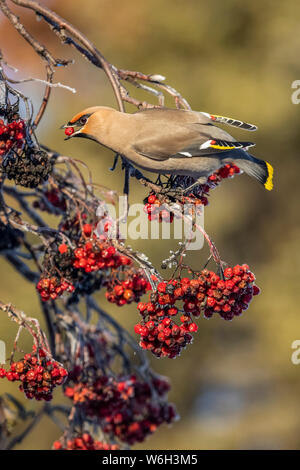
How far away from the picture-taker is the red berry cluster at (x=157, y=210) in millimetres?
2322

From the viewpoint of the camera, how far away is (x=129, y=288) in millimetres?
2689

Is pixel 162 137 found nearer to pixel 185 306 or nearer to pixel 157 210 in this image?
pixel 157 210

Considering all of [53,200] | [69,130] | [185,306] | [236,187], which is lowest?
[185,306]

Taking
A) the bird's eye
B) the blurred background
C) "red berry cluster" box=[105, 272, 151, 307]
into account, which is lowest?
"red berry cluster" box=[105, 272, 151, 307]

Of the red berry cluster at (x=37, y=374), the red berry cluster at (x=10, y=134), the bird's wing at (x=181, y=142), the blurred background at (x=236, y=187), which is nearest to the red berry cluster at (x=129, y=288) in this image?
the red berry cluster at (x=37, y=374)

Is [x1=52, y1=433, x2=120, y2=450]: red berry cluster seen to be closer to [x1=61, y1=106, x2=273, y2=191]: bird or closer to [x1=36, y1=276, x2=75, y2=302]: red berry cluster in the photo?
[x1=36, y1=276, x2=75, y2=302]: red berry cluster

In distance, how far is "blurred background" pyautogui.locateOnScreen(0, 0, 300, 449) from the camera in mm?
10258

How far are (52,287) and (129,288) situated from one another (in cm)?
31

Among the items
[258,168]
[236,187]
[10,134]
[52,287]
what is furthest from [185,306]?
[236,187]

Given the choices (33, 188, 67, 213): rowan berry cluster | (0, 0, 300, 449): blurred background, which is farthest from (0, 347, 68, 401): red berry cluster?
(0, 0, 300, 449): blurred background

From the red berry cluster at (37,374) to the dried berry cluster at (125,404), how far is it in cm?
47

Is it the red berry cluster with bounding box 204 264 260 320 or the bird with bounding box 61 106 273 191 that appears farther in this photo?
the bird with bounding box 61 106 273 191

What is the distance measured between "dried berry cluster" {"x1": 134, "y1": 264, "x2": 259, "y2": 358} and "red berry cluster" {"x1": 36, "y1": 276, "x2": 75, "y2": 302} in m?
0.49

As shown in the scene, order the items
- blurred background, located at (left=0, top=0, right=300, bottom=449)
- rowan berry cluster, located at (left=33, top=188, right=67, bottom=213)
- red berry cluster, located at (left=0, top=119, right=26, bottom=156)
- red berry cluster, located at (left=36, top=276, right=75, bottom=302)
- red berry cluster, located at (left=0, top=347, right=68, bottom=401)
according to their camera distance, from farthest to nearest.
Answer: blurred background, located at (left=0, top=0, right=300, bottom=449) → rowan berry cluster, located at (left=33, top=188, right=67, bottom=213) → red berry cluster, located at (left=36, top=276, right=75, bottom=302) → red berry cluster, located at (left=0, top=347, right=68, bottom=401) → red berry cluster, located at (left=0, top=119, right=26, bottom=156)
